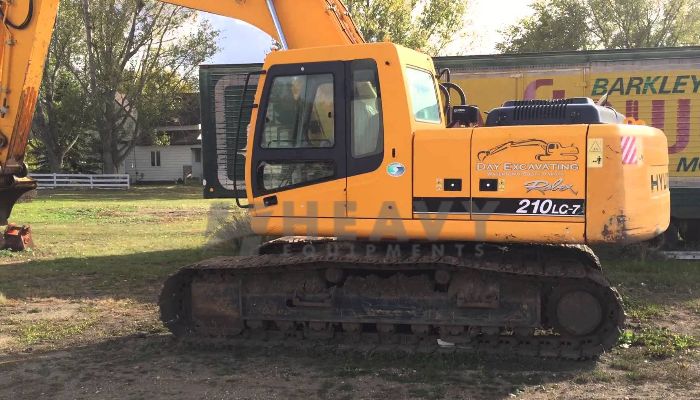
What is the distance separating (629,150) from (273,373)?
332 centimetres

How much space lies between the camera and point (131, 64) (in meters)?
35.9

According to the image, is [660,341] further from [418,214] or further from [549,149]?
[418,214]

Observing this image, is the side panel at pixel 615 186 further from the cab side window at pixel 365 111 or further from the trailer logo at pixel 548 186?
the cab side window at pixel 365 111

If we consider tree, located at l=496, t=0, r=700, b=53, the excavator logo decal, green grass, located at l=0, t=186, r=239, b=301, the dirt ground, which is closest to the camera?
the dirt ground

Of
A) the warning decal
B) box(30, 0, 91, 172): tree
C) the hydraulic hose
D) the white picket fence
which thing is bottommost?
the white picket fence

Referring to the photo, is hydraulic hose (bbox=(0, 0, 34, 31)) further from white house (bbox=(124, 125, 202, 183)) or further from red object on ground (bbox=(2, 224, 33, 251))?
white house (bbox=(124, 125, 202, 183))

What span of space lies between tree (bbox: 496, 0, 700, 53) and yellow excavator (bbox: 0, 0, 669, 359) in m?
31.3

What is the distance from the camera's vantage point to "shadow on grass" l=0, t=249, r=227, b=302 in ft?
26.8

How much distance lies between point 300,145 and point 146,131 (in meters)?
34.0

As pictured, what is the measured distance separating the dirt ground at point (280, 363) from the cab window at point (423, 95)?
6.81 feet

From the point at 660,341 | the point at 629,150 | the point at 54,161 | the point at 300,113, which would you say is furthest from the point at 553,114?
the point at 54,161

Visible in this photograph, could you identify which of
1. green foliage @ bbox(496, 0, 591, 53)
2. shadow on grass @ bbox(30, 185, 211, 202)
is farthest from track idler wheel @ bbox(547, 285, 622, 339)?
green foliage @ bbox(496, 0, 591, 53)

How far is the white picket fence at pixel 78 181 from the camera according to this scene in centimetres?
3362

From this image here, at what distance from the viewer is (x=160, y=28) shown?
35.1 metres
